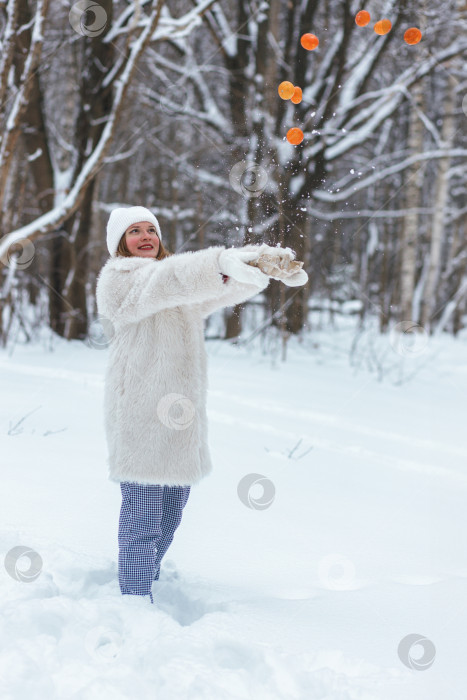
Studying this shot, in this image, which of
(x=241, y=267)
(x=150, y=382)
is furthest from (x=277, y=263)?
(x=150, y=382)

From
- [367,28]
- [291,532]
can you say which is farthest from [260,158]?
[291,532]

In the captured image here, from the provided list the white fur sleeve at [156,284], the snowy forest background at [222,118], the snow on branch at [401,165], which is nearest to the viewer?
the white fur sleeve at [156,284]

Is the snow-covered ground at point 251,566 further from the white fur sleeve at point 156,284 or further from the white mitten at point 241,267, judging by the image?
the white mitten at point 241,267

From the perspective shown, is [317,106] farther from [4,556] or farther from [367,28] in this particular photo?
[4,556]

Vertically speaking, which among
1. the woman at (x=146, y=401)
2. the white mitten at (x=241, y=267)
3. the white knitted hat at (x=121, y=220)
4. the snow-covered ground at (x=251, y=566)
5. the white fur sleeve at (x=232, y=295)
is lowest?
the snow-covered ground at (x=251, y=566)

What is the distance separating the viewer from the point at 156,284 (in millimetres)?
1914

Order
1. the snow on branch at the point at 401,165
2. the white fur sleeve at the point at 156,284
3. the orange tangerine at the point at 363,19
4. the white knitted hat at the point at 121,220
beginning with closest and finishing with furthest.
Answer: the white fur sleeve at the point at 156,284
the white knitted hat at the point at 121,220
the orange tangerine at the point at 363,19
the snow on branch at the point at 401,165

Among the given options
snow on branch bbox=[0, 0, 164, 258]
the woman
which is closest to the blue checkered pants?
the woman

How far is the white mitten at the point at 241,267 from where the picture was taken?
1.73 m

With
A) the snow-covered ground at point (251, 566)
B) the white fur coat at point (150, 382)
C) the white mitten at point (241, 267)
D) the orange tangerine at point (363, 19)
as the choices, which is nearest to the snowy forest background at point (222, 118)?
the orange tangerine at point (363, 19)

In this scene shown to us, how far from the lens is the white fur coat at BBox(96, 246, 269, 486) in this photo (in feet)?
6.65

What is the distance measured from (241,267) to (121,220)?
657 mm

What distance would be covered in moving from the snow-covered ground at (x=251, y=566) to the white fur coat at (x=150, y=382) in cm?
46

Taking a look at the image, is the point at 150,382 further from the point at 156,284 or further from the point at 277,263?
the point at 277,263
